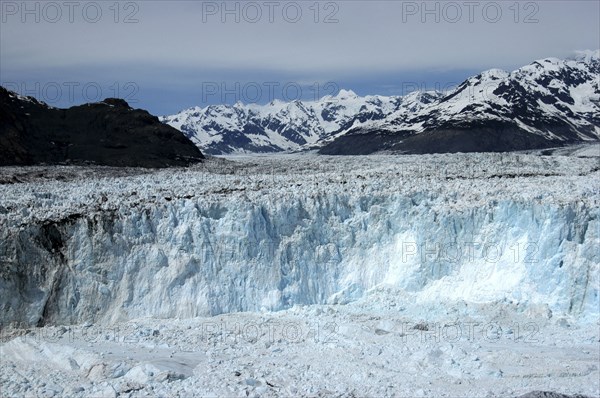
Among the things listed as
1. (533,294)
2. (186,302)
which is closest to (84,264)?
(186,302)

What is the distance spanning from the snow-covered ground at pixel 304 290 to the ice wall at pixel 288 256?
0.19ft

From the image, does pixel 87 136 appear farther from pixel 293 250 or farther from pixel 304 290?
pixel 304 290

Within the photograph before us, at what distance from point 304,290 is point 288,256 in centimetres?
154

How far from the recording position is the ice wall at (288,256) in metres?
21.4

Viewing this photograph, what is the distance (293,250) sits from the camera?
2419 cm

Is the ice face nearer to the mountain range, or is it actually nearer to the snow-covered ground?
the snow-covered ground

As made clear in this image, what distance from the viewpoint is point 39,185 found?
31.9 metres

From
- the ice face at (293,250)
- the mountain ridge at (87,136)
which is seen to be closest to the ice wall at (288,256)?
the ice face at (293,250)

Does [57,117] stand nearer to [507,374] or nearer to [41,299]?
[41,299]

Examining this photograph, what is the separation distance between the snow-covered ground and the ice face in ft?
0.17

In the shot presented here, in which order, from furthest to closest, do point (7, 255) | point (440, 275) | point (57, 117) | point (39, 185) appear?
1. point (57, 117)
2. point (39, 185)
3. point (440, 275)
4. point (7, 255)

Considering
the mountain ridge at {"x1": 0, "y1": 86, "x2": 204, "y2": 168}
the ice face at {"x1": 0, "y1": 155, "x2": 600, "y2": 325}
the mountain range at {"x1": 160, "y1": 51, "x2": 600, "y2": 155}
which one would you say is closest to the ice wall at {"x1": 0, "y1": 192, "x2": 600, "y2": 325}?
the ice face at {"x1": 0, "y1": 155, "x2": 600, "y2": 325}

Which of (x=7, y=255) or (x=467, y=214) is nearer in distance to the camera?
(x=7, y=255)

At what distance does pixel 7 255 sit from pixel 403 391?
1408cm
